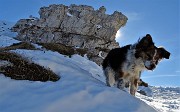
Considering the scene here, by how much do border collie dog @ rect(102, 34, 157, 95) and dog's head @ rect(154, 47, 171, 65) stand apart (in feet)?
0.65

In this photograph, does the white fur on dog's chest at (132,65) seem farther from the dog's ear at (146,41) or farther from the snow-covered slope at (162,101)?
the snow-covered slope at (162,101)

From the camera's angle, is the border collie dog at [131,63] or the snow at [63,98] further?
the border collie dog at [131,63]

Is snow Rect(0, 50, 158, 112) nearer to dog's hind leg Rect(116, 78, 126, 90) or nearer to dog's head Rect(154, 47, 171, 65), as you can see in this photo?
dog's hind leg Rect(116, 78, 126, 90)

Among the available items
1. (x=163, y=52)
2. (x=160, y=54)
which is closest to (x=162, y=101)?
(x=163, y=52)

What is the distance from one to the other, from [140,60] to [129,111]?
4227mm

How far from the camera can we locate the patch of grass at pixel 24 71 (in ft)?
33.7

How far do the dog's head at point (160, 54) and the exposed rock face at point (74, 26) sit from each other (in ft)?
205

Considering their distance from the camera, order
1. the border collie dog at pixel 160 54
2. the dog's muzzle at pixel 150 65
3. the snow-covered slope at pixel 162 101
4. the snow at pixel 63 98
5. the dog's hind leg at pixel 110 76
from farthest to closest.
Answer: the snow-covered slope at pixel 162 101 → the dog's hind leg at pixel 110 76 → the border collie dog at pixel 160 54 → the dog's muzzle at pixel 150 65 → the snow at pixel 63 98

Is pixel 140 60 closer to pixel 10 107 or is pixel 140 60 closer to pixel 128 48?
pixel 128 48

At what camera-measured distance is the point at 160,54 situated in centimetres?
1238

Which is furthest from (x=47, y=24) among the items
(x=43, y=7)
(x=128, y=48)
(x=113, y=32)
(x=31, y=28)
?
(x=128, y=48)

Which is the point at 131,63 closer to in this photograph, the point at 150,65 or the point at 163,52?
the point at 150,65

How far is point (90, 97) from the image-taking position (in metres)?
8.79

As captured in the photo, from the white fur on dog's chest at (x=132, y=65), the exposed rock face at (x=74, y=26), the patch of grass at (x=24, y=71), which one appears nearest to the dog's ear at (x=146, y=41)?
the white fur on dog's chest at (x=132, y=65)
